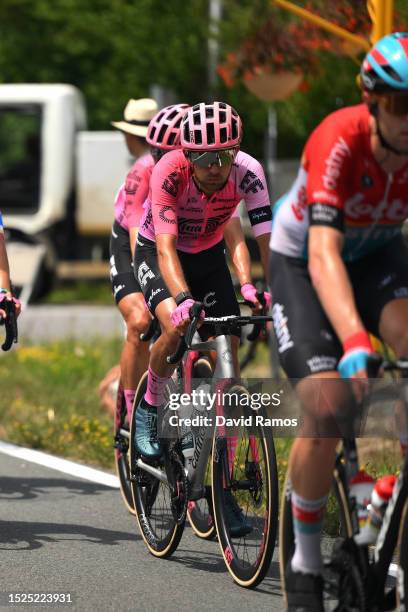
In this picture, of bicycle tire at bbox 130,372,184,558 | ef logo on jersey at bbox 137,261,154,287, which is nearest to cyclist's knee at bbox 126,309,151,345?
bicycle tire at bbox 130,372,184,558

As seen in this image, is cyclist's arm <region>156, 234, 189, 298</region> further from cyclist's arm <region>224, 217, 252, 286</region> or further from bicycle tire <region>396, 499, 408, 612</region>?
bicycle tire <region>396, 499, 408, 612</region>

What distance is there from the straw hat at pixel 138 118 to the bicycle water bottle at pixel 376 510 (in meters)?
4.52

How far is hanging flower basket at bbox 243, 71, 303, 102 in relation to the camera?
42.0ft

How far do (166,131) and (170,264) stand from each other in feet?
4.31

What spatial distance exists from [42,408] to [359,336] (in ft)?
22.9

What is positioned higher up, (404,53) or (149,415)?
(404,53)

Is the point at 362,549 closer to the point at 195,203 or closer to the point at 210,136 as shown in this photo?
the point at 210,136

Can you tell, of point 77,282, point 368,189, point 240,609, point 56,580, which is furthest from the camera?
point 77,282

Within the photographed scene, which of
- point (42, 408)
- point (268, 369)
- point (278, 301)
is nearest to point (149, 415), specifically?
point (278, 301)

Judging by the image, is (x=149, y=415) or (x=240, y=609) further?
(x=149, y=415)

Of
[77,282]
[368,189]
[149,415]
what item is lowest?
[77,282]

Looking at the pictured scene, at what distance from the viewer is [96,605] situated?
6.21 metres

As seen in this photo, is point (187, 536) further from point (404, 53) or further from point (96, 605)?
point (404, 53)

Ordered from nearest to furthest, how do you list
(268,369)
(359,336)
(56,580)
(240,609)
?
1. (359,336)
2. (240,609)
3. (56,580)
4. (268,369)
